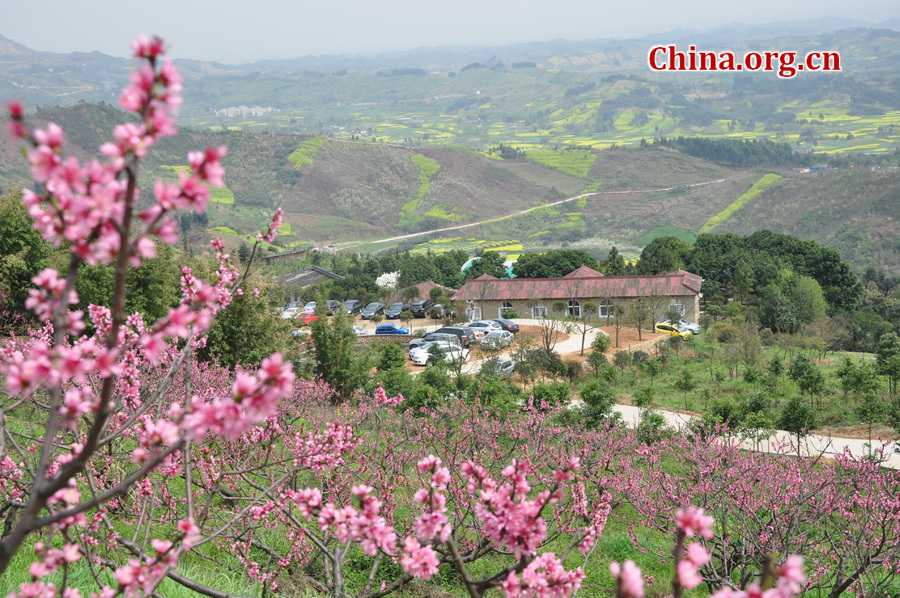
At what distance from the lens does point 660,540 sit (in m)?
9.29

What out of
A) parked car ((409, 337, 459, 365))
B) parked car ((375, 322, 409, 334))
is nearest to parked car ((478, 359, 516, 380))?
parked car ((409, 337, 459, 365))

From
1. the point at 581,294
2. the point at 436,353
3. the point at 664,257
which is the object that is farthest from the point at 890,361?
the point at 664,257

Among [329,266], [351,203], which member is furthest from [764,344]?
[351,203]

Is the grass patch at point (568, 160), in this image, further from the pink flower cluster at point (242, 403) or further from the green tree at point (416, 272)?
the pink flower cluster at point (242, 403)

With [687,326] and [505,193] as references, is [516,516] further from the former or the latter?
[505,193]

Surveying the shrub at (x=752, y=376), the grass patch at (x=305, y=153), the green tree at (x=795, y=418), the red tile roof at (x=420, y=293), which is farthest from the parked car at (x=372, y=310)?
the grass patch at (x=305, y=153)

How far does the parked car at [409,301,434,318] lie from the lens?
3559 cm

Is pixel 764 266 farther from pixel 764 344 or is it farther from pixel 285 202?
pixel 285 202

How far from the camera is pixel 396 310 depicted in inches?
1419

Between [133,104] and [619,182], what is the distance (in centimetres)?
9964

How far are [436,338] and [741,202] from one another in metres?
68.2

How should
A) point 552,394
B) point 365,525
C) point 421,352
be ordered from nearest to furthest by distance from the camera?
point 365,525, point 552,394, point 421,352

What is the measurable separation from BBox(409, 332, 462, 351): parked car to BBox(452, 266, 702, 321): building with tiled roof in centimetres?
630

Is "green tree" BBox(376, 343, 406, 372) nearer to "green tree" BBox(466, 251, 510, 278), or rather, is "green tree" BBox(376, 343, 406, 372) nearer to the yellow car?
the yellow car
